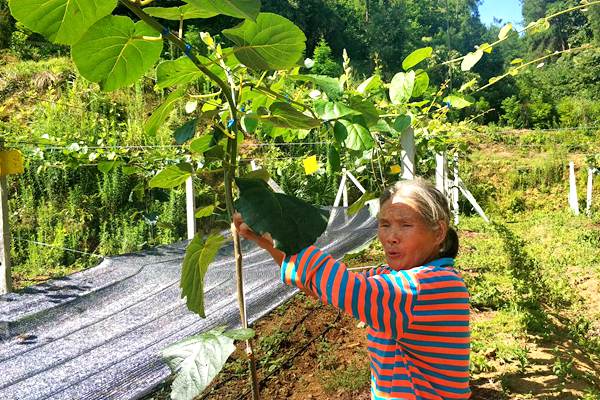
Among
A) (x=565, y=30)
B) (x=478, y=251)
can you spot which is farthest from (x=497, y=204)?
(x=565, y=30)

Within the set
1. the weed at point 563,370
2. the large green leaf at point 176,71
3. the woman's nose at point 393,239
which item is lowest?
the weed at point 563,370

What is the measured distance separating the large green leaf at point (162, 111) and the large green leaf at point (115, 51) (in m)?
0.17

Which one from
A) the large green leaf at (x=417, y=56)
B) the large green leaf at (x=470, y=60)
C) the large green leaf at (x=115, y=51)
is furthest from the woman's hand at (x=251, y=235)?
the large green leaf at (x=470, y=60)

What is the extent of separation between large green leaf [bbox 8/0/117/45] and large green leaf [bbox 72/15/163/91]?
8cm

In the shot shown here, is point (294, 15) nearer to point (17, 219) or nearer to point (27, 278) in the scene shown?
point (17, 219)

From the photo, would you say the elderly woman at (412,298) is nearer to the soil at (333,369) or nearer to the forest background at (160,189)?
the forest background at (160,189)

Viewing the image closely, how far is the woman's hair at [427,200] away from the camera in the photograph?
1160 millimetres

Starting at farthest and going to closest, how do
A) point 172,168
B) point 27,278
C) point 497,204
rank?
point 497,204 → point 27,278 → point 172,168

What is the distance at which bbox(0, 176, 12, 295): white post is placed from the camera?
291cm

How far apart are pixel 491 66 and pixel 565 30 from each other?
12.1m

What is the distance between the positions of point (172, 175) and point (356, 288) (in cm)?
35

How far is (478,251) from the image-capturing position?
5691mm

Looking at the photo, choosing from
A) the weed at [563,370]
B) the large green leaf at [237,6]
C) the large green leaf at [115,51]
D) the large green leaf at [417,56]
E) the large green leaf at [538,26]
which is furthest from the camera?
the weed at [563,370]

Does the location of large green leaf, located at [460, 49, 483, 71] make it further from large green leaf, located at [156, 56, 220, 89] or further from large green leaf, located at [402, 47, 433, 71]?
large green leaf, located at [156, 56, 220, 89]
